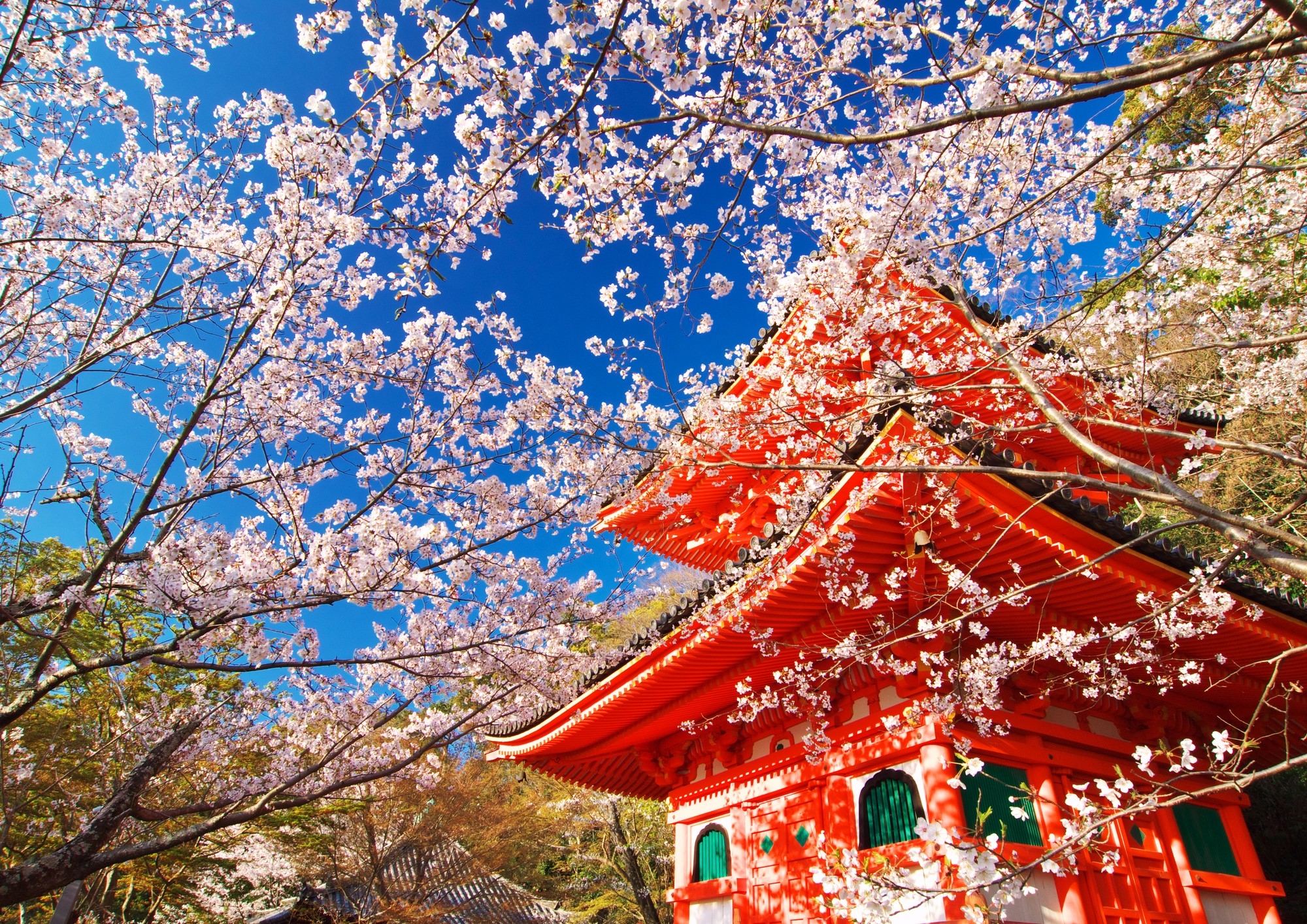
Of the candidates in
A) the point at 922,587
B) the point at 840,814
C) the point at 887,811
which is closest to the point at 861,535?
the point at 922,587

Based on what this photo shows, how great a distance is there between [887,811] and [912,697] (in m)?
0.83

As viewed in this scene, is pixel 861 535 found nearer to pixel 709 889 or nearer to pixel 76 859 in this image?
pixel 709 889

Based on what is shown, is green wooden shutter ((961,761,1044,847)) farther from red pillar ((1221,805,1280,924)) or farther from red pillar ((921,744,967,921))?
red pillar ((1221,805,1280,924))

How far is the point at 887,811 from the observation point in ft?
15.1

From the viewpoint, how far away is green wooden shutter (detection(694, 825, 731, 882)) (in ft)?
19.7

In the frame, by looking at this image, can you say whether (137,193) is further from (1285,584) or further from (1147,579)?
(1285,584)

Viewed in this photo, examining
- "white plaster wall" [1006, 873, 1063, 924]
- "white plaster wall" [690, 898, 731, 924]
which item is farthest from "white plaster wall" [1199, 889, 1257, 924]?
"white plaster wall" [690, 898, 731, 924]

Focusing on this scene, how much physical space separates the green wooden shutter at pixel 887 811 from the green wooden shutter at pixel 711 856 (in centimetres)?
175

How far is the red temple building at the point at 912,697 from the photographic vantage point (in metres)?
4.04

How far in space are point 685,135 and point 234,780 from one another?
353 inches

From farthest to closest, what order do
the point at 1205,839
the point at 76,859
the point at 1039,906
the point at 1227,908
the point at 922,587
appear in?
the point at 1205,839 → the point at 1227,908 → the point at 922,587 → the point at 1039,906 → the point at 76,859

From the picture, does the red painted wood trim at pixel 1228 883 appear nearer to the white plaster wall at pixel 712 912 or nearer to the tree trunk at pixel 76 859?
the white plaster wall at pixel 712 912

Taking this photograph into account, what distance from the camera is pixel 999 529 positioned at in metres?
3.99

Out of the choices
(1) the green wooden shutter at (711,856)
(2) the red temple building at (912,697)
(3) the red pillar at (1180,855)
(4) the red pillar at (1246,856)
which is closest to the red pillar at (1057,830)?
(2) the red temple building at (912,697)
